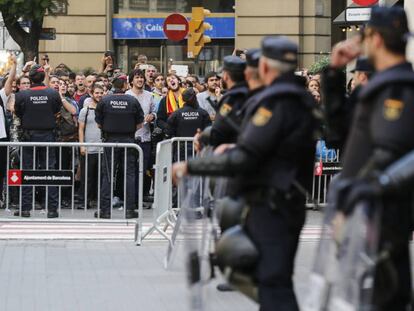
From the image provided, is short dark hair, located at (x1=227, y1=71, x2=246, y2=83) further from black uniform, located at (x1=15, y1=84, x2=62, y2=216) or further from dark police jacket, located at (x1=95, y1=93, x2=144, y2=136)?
black uniform, located at (x1=15, y1=84, x2=62, y2=216)

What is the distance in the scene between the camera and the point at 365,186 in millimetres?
5055

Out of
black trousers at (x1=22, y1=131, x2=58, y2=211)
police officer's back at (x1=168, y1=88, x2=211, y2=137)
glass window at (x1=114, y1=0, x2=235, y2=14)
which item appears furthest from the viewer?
glass window at (x1=114, y1=0, x2=235, y2=14)

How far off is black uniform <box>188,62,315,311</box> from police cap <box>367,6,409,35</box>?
96 cm

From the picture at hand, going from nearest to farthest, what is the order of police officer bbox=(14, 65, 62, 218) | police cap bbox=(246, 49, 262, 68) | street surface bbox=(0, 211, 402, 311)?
1. police cap bbox=(246, 49, 262, 68)
2. street surface bbox=(0, 211, 402, 311)
3. police officer bbox=(14, 65, 62, 218)

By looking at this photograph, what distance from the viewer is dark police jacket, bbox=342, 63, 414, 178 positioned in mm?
5258

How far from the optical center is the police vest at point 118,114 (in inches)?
576

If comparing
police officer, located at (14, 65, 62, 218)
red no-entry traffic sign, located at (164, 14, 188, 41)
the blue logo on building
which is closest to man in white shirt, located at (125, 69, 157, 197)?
police officer, located at (14, 65, 62, 218)

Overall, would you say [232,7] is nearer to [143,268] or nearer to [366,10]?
[366,10]

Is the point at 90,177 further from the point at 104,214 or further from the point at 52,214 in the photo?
the point at 52,214

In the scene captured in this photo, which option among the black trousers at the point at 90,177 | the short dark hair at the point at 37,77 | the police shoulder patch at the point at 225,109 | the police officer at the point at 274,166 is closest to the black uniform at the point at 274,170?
the police officer at the point at 274,166

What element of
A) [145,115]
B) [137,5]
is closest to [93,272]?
[145,115]

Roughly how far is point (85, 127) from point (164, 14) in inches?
736

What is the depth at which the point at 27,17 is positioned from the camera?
2905 cm

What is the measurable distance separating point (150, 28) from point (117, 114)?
19.3 metres
